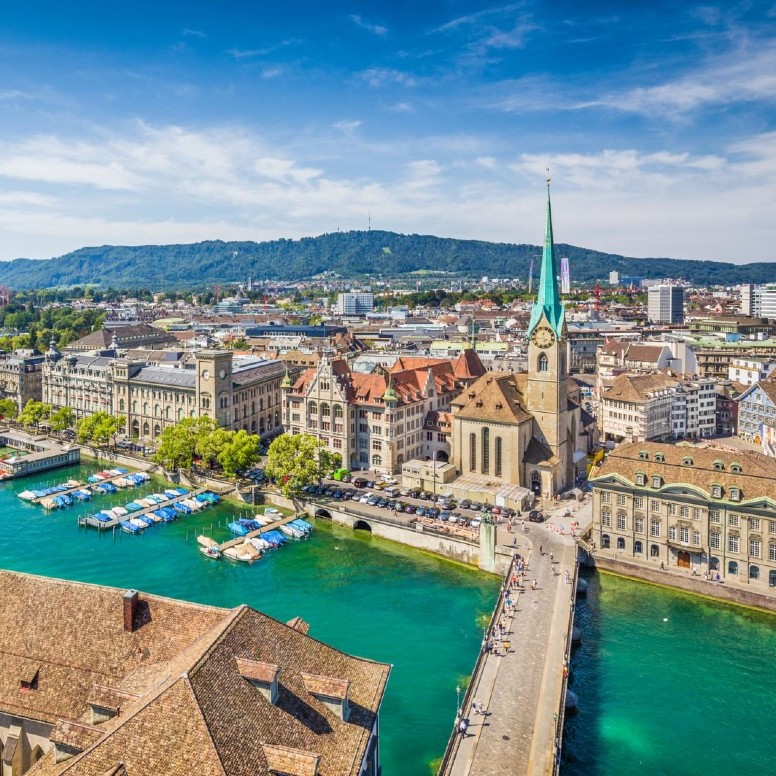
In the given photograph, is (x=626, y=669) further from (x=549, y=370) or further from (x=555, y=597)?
(x=549, y=370)

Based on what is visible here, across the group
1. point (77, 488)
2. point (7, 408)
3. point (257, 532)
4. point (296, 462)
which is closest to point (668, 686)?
point (257, 532)

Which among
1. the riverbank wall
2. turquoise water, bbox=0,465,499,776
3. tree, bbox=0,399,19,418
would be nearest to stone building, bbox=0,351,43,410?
tree, bbox=0,399,19,418

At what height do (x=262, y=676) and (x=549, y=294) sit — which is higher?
(x=549, y=294)

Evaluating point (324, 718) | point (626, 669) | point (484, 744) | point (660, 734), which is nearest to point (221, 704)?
point (324, 718)

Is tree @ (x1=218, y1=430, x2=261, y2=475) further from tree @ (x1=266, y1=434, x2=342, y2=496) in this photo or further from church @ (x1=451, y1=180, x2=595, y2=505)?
church @ (x1=451, y1=180, x2=595, y2=505)

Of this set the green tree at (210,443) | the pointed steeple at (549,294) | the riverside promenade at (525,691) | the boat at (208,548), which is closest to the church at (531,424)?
the pointed steeple at (549,294)

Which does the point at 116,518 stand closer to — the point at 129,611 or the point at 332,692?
the point at 129,611

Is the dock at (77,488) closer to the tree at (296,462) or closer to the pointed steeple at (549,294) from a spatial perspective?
the tree at (296,462)
